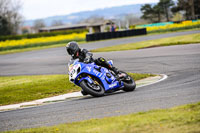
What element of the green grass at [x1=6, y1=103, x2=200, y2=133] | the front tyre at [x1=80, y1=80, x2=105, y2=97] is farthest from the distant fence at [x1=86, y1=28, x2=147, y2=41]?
the green grass at [x1=6, y1=103, x2=200, y2=133]

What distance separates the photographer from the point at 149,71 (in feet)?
55.1

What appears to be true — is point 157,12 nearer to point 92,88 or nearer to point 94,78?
point 94,78

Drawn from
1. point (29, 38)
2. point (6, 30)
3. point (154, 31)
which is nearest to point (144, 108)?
point (154, 31)

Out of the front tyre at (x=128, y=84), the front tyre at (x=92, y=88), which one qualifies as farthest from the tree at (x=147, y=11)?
the front tyre at (x=92, y=88)

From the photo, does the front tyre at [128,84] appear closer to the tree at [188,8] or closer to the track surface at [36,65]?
the track surface at [36,65]

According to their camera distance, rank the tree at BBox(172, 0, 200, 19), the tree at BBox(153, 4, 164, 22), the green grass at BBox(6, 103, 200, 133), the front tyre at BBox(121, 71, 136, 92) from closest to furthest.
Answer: the green grass at BBox(6, 103, 200, 133), the front tyre at BBox(121, 71, 136, 92), the tree at BBox(172, 0, 200, 19), the tree at BBox(153, 4, 164, 22)

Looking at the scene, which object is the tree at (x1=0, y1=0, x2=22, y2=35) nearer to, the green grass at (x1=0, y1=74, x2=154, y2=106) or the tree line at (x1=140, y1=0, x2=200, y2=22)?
the tree line at (x1=140, y1=0, x2=200, y2=22)

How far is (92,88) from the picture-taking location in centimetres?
1119

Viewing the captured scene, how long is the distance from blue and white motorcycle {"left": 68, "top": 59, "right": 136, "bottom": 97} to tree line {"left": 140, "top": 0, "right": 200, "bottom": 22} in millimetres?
71750

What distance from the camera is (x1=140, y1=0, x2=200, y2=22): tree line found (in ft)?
271

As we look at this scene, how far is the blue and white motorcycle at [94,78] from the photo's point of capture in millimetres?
11016

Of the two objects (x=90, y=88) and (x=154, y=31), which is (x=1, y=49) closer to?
(x=154, y=31)

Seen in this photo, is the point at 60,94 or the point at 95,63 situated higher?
the point at 95,63

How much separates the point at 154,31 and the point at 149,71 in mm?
36723
